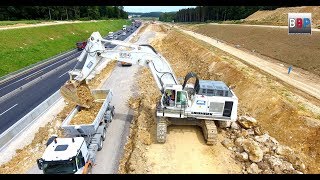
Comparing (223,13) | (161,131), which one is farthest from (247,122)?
(223,13)

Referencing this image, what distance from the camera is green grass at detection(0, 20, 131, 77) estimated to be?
129ft

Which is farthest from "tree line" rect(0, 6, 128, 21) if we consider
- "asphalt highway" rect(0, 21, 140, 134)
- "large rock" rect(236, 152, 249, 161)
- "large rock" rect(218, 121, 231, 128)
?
"large rock" rect(236, 152, 249, 161)

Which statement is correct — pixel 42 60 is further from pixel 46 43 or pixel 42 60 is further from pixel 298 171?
pixel 298 171

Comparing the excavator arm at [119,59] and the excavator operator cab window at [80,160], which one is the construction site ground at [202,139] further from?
the excavator arm at [119,59]

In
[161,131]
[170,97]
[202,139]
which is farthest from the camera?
[202,139]

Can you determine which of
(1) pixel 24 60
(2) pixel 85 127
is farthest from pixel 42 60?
(2) pixel 85 127

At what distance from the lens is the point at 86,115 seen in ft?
62.6

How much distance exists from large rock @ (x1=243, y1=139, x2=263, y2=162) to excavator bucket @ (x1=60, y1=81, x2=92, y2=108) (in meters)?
11.3

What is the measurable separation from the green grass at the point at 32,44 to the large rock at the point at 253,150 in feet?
104

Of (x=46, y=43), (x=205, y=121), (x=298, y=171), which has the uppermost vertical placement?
(x=46, y=43)

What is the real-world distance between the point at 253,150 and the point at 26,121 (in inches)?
657

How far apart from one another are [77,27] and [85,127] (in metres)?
69.2

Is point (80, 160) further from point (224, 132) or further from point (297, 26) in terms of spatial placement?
point (297, 26)

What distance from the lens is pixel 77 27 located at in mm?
79250
